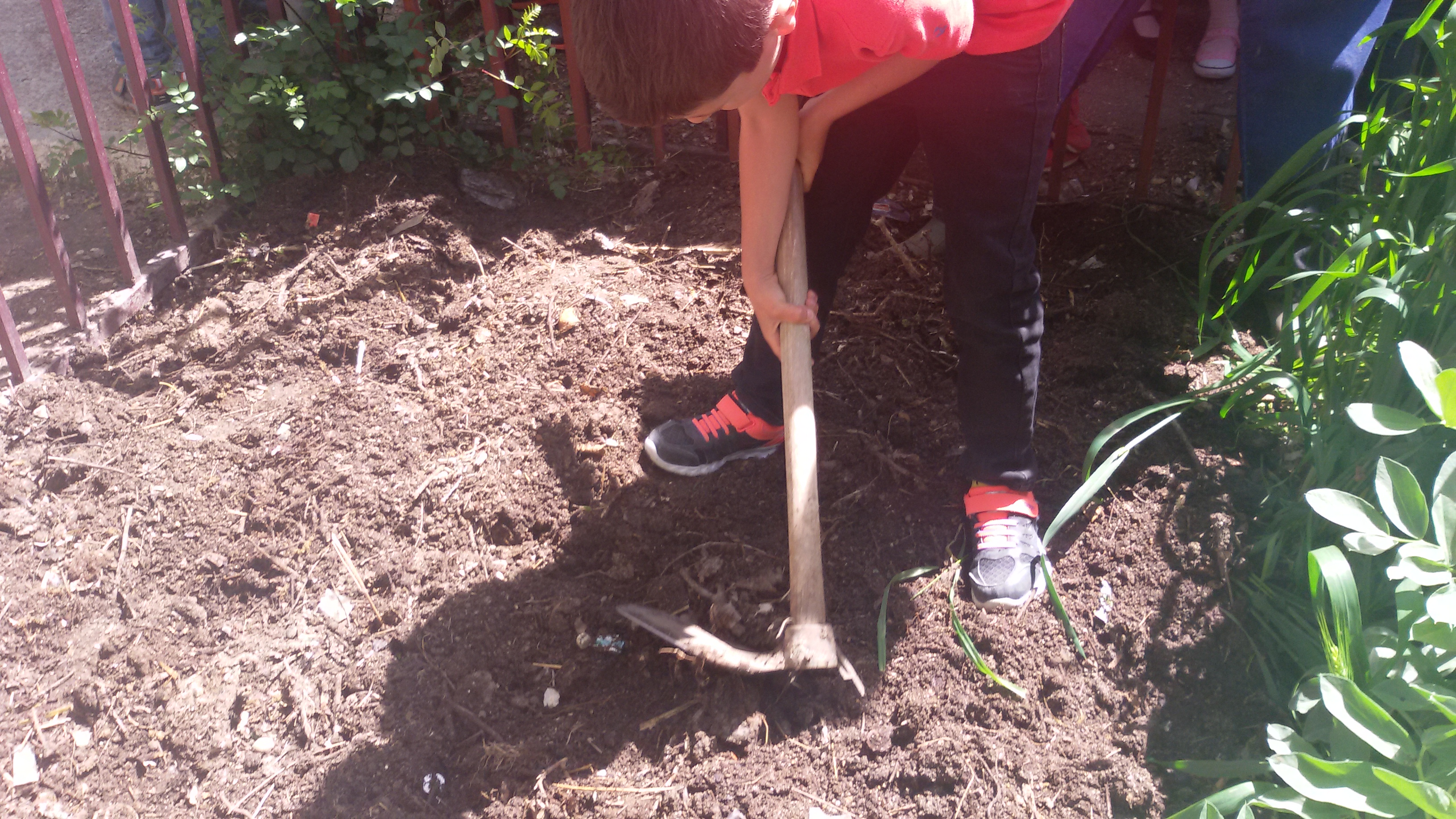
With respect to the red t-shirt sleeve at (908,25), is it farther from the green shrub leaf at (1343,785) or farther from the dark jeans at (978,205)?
the green shrub leaf at (1343,785)

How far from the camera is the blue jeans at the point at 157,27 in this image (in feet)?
8.26

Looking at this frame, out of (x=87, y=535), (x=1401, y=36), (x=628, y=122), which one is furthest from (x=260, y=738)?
(x=1401, y=36)

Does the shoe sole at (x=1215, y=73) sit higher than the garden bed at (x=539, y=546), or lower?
higher

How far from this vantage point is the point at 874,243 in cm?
252

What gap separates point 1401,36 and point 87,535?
3.10 m

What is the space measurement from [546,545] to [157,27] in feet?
7.05

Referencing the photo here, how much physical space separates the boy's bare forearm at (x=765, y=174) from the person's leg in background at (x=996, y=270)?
8.9 inches

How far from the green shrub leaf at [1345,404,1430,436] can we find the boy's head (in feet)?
3.01

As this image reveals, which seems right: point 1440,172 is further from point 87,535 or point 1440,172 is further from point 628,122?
point 87,535

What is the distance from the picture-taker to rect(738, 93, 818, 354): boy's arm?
1606 millimetres

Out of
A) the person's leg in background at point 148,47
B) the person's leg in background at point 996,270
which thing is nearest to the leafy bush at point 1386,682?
the person's leg in background at point 996,270

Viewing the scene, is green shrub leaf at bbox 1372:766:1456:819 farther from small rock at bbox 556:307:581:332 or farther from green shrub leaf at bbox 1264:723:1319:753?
small rock at bbox 556:307:581:332

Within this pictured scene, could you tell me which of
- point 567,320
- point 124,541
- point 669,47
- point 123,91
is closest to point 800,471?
point 669,47

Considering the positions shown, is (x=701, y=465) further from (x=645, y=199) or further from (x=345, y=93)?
(x=345, y=93)
